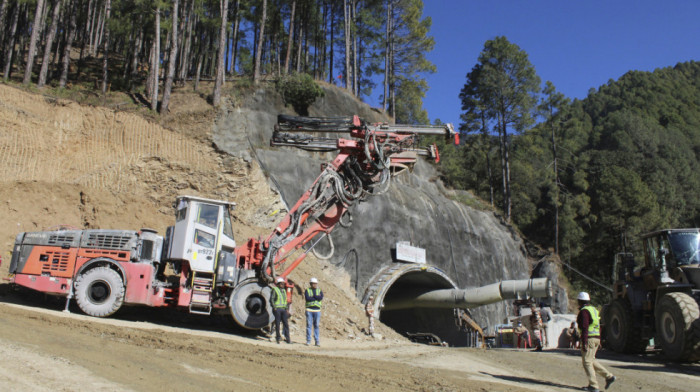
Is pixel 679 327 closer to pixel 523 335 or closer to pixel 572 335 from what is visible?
pixel 572 335

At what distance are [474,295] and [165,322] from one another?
45.4ft

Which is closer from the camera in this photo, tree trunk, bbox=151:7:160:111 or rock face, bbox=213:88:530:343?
rock face, bbox=213:88:530:343

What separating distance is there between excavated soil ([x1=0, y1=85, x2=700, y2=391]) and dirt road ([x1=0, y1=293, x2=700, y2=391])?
0.11ft

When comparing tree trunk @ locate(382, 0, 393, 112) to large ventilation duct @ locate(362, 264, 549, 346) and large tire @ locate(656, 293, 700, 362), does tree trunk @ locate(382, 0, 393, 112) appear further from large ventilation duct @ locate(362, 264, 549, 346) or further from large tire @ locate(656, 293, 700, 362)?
large tire @ locate(656, 293, 700, 362)

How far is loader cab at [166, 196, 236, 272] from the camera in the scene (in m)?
12.5

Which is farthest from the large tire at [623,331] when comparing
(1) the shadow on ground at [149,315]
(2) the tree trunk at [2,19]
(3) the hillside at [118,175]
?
(2) the tree trunk at [2,19]

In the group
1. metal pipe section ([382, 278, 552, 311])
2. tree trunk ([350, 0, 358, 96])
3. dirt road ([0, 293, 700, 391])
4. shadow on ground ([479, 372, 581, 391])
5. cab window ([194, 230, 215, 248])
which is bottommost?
shadow on ground ([479, 372, 581, 391])

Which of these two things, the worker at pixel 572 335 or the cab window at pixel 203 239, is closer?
the cab window at pixel 203 239

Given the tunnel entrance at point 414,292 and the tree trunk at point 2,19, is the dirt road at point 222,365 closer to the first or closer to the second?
the tunnel entrance at point 414,292

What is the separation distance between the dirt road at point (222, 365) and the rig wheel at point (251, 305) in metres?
0.44

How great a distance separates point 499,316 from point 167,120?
860 inches

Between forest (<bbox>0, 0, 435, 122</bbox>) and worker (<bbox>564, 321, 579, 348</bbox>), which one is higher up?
forest (<bbox>0, 0, 435, 122</bbox>)

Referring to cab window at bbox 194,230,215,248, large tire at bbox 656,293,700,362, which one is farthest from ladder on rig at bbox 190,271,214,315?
large tire at bbox 656,293,700,362

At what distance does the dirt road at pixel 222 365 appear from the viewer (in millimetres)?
6445
